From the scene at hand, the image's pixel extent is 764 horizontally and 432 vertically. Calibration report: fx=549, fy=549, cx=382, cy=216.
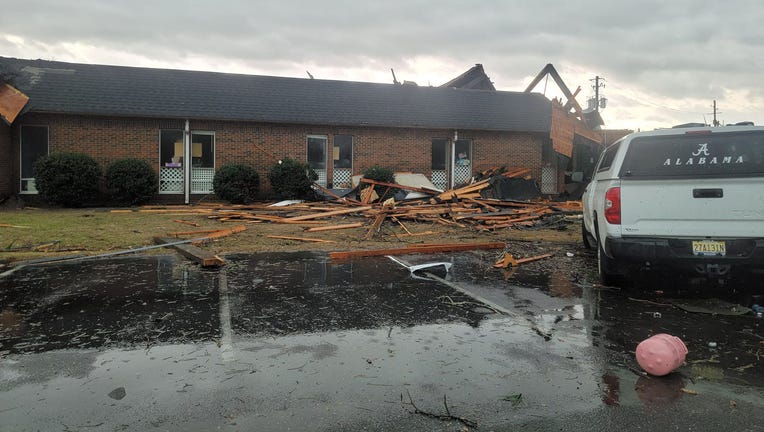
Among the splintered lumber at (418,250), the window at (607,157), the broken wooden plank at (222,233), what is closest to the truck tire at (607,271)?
the window at (607,157)

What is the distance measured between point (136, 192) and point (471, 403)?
19.2 meters

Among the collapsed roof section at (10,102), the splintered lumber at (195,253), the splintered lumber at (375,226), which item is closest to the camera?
the splintered lumber at (195,253)

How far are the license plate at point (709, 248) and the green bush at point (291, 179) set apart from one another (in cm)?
1704

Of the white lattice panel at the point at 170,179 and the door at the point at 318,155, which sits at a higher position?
the door at the point at 318,155

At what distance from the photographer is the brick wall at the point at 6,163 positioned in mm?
19781

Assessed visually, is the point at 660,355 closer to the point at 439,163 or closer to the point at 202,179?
the point at 202,179

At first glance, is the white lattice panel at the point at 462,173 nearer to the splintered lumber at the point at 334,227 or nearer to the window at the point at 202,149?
the window at the point at 202,149

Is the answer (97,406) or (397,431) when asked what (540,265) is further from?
(97,406)

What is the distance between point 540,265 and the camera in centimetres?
895

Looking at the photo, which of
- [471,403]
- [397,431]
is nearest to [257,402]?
[397,431]

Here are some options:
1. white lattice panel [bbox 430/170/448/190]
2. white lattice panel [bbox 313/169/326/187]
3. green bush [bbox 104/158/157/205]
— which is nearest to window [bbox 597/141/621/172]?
white lattice panel [bbox 313/169/326/187]

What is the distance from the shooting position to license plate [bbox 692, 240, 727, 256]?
235 inches

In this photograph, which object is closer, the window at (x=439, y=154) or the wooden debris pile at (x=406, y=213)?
the wooden debris pile at (x=406, y=213)

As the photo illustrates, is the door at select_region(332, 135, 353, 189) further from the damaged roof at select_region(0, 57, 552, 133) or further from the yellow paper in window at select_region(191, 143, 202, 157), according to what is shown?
the yellow paper in window at select_region(191, 143, 202, 157)
